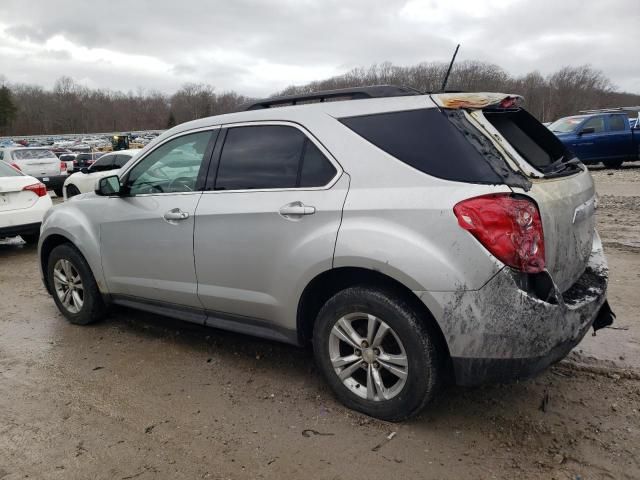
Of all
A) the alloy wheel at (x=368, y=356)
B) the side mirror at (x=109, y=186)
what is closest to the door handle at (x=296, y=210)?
the alloy wheel at (x=368, y=356)

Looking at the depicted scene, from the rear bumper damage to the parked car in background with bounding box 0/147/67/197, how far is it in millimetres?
16233

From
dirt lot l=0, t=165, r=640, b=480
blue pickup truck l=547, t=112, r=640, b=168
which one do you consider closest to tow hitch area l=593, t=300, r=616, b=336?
dirt lot l=0, t=165, r=640, b=480

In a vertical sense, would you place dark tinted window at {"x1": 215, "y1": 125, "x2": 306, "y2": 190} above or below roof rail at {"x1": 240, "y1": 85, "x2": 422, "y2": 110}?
below

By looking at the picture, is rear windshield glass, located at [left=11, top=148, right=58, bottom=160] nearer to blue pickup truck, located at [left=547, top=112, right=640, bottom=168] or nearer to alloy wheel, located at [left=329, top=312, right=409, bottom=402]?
blue pickup truck, located at [left=547, top=112, right=640, bottom=168]

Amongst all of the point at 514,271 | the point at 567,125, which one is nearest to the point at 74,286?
the point at 514,271

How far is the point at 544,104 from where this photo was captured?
81250 millimetres

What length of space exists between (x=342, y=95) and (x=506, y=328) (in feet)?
5.55

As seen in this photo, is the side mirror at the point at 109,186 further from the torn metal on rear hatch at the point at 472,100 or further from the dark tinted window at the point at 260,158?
the torn metal on rear hatch at the point at 472,100

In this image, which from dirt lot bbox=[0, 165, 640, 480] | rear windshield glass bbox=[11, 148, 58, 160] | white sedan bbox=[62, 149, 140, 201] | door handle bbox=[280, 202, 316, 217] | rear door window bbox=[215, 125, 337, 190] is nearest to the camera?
dirt lot bbox=[0, 165, 640, 480]

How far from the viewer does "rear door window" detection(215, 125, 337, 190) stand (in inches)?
122

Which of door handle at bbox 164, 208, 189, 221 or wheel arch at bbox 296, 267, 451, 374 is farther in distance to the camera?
door handle at bbox 164, 208, 189, 221

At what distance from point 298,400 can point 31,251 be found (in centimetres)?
680

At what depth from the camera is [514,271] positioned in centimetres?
246

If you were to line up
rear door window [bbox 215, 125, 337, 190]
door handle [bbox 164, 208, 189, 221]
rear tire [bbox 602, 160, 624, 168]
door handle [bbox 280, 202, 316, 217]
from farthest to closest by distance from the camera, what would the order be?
rear tire [bbox 602, 160, 624, 168] < door handle [bbox 164, 208, 189, 221] < rear door window [bbox 215, 125, 337, 190] < door handle [bbox 280, 202, 316, 217]
